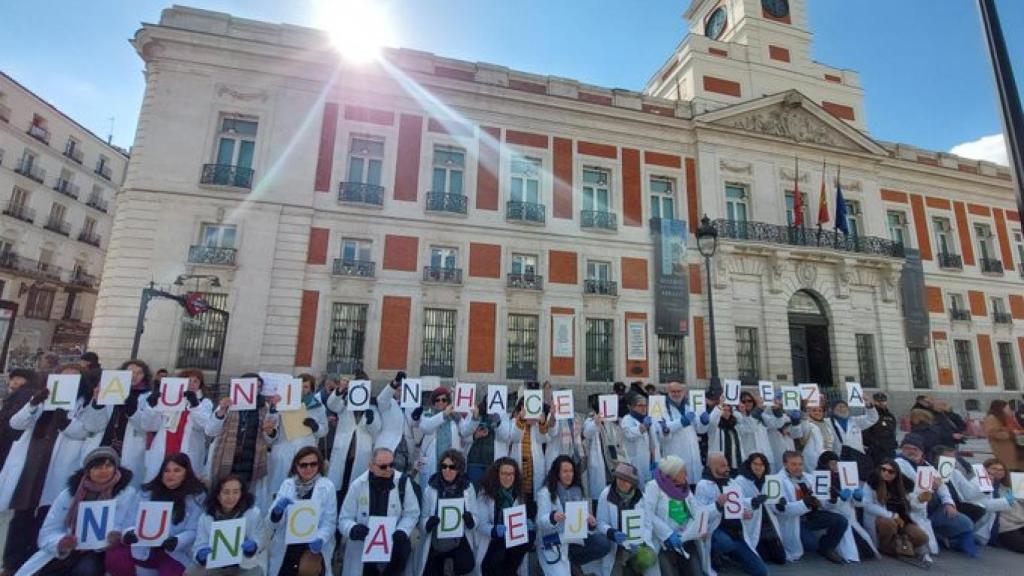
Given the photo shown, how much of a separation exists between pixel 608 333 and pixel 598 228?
384 cm

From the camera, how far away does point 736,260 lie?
60.3 ft

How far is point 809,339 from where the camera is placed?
19.3 meters

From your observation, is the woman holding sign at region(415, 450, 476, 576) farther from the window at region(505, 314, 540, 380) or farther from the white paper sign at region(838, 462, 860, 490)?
the window at region(505, 314, 540, 380)

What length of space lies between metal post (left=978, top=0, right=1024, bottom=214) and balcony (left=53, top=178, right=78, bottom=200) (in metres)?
40.9

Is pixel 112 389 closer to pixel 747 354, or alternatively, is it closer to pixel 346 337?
pixel 346 337

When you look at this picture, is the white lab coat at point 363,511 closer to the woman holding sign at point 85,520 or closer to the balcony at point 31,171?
the woman holding sign at point 85,520

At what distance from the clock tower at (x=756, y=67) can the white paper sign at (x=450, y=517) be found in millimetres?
19250

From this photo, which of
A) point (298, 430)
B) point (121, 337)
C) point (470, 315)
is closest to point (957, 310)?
point (470, 315)

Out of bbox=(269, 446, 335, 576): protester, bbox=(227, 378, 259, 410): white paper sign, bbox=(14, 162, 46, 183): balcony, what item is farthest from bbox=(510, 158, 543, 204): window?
bbox=(14, 162, 46, 183): balcony

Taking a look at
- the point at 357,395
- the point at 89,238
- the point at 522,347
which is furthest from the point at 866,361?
the point at 89,238

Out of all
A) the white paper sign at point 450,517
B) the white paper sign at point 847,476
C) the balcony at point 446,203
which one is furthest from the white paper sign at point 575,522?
the balcony at point 446,203

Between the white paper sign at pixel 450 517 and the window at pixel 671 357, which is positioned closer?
the white paper sign at pixel 450 517

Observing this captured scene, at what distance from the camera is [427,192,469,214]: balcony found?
16.5 meters

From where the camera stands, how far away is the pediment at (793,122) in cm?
1972
